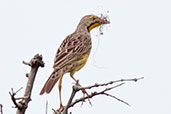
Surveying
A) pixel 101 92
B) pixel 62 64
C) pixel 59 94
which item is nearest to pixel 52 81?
pixel 59 94

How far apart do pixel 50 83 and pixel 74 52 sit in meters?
1.47

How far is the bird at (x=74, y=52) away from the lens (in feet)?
21.2

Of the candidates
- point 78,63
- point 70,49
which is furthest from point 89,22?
point 78,63

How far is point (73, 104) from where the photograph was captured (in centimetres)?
403

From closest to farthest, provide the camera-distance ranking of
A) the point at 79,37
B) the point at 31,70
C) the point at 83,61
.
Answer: the point at 31,70, the point at 83,61, the point at 79,37

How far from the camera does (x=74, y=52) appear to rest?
24.5ft

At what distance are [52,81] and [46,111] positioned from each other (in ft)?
7.59

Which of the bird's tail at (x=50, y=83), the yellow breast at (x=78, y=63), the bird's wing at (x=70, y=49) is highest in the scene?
the bird's wing at (x=70, y=49)

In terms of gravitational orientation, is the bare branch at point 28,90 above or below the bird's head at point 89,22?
below

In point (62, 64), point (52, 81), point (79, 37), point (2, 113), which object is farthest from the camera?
point (79, 37)

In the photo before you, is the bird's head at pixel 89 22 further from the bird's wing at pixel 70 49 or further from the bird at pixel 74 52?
the bird's wing at pixel 70 49

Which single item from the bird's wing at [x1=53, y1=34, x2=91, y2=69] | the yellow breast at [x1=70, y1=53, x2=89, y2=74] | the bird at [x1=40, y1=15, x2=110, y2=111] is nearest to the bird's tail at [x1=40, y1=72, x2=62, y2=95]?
the bird at [x1=40, y1=15, x2=110, y2=111]

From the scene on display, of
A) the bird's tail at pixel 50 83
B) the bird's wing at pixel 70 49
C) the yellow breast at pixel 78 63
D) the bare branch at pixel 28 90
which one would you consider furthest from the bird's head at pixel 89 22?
the bare branch at pixel 28 90

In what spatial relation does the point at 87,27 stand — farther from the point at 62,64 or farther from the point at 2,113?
the point at 2,113
